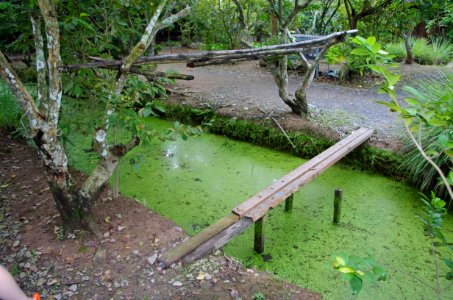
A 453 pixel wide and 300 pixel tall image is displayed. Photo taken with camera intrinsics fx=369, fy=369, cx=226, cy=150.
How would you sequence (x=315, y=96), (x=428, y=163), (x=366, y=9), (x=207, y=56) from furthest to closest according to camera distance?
(x=366, y=9) < (x=315, y=96) < (x=428, y=163) < (x=207, y=56)

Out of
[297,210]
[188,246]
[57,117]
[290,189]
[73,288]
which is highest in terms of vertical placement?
[57,117]

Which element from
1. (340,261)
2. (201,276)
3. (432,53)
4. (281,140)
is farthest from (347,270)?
(432,53)

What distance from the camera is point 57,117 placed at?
1914mm

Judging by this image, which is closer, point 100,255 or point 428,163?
point 100,255

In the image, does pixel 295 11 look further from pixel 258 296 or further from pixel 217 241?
pixel 258 296

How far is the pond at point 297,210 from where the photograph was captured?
7.27ft

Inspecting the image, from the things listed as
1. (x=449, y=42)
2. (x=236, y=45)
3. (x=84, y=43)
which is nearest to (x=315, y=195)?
(x=84, y=43)

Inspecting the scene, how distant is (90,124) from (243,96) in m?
3.08

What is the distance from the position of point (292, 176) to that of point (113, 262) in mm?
1307

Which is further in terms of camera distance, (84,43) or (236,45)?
(236,45)

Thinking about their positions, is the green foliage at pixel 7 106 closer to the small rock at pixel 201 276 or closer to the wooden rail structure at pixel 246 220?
the wooden rail structure at pixel 246 220

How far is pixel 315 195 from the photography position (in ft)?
10.4

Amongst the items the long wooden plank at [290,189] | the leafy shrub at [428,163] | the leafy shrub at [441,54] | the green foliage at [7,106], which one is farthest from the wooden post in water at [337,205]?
the leafy shrub at [441,54]

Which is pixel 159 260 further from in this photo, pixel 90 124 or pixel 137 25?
pixel 137 25
